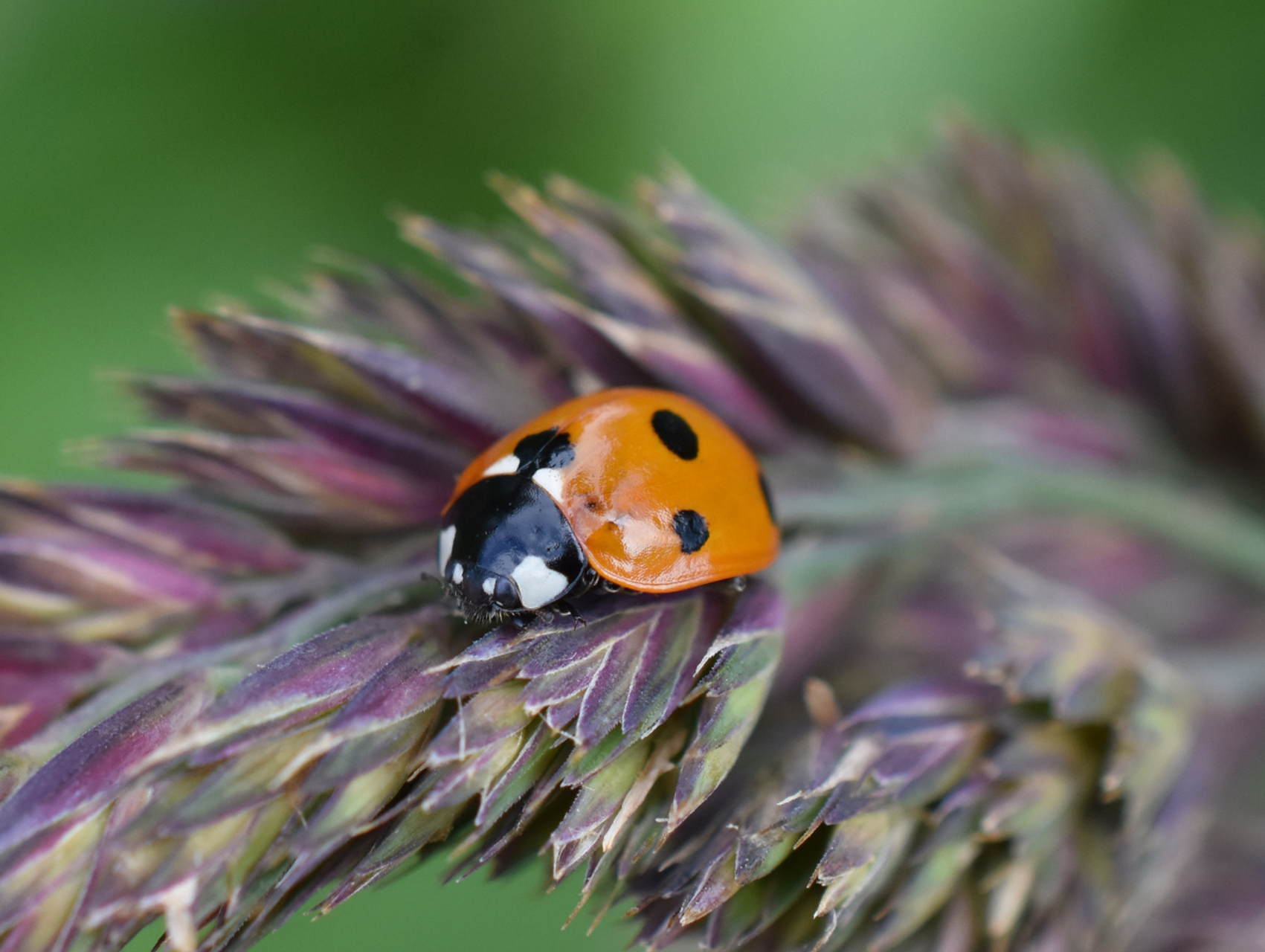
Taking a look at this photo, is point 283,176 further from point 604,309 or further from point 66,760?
point 66,760

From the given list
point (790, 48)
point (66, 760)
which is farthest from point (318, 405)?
point (790, 48)

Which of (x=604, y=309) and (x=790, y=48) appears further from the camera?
(x=790, y=48)

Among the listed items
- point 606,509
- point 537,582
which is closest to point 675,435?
point 606,509

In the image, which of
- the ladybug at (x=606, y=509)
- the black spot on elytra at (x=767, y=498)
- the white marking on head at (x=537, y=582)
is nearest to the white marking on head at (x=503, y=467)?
the ladybug at (x=606, y=509)

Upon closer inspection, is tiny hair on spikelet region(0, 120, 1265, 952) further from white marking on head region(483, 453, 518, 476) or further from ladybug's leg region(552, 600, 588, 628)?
white marking on head region(483, 453, 518, 476)

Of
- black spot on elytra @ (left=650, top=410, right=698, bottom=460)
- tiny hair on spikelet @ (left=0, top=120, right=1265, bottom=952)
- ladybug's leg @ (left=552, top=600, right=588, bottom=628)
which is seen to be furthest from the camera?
black spot on elytra @ (left=650, top=410, right=698, bottom=460)

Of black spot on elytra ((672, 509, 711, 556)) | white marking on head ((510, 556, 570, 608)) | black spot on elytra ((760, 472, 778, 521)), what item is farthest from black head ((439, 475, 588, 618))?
black spot on elytra ((760, 472, 778, 521))

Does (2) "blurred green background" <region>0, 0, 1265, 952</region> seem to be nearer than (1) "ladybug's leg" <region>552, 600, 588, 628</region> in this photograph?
No
